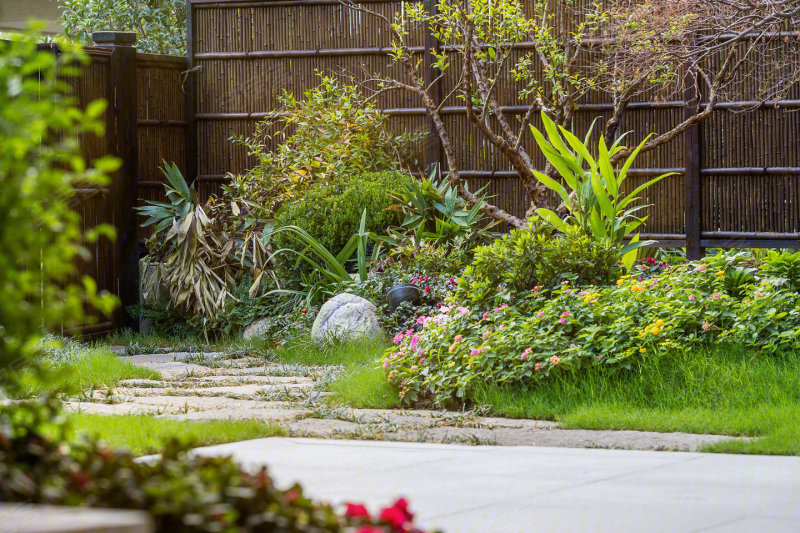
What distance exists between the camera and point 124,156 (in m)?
9.78

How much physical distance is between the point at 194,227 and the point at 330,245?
126 centimetres

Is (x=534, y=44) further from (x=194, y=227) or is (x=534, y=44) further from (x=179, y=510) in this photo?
(x=179, y=510)

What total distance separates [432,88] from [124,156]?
2964mm

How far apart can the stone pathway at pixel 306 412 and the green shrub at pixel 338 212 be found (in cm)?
187

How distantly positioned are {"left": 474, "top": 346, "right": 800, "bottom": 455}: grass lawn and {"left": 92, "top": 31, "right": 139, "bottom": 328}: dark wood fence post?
16.5 ft

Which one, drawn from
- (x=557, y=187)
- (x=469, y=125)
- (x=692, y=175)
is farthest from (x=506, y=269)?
(x=469, y=125)

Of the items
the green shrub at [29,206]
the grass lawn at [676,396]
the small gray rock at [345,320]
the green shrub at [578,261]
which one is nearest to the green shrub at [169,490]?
the green shrub at [29,206]

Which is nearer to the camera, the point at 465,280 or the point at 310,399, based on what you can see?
the point at 310,399

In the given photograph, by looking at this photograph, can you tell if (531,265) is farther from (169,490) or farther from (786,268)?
(169,490)

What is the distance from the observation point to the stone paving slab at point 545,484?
3.07 metres

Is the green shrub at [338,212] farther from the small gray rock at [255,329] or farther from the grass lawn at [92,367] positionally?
the grass lawn at [92,367]

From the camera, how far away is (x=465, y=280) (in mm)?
6512

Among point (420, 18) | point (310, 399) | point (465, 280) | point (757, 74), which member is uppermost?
point (420, 18)

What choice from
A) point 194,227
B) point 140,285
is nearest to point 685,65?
point 194,227
